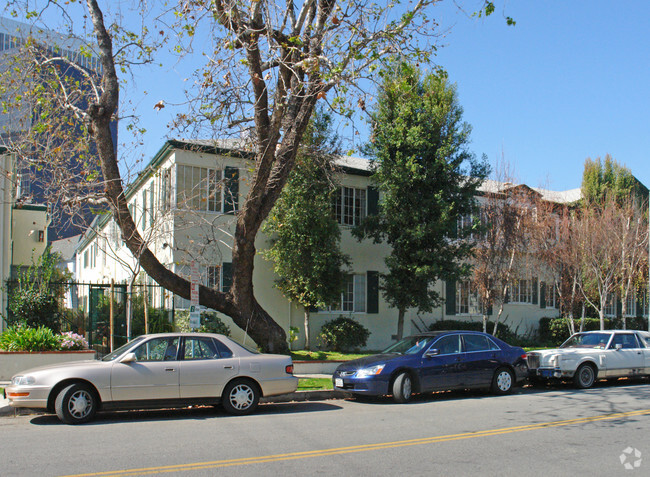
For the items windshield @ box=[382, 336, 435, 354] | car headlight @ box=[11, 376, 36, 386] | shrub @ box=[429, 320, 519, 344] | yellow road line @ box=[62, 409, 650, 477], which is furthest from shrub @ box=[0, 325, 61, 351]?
shrub @ box=[429, 320, 519, 344]

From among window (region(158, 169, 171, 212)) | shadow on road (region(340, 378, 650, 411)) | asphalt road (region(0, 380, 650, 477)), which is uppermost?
window (region(158, 169, 171, 212))

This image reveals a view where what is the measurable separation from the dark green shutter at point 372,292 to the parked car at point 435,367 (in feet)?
29.2

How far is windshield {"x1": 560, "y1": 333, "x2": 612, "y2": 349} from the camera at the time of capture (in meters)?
14.6

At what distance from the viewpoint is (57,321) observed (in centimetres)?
1580

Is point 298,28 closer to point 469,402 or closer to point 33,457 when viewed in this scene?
point 469,402

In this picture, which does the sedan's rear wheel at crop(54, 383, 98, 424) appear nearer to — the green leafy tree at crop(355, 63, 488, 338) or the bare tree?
the green leafy tree at crop(355, 63, 488, 338)

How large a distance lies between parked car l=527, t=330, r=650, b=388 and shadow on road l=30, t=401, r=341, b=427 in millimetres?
5580

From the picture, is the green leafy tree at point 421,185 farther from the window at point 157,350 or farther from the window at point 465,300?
the window at point 157,350

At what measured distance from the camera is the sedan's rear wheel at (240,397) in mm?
10070

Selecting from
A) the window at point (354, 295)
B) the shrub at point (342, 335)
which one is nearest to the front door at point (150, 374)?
the shrub at point (342, 335)

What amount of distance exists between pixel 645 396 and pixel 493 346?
330cm

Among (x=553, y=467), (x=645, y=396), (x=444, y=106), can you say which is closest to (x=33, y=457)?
(x=553, y=467)

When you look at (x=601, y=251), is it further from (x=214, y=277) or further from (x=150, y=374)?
(x=150, y=374)

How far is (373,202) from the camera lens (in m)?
22.3
